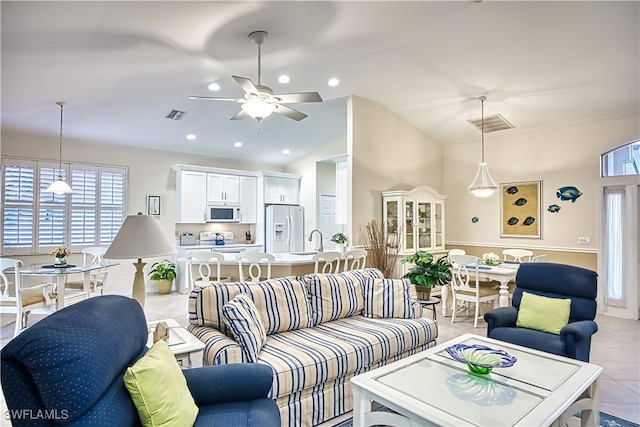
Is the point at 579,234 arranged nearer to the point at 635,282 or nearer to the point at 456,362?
the point at 635,282

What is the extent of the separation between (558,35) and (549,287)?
254 centimetres

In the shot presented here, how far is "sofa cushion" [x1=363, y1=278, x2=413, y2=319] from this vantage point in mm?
→ 3293

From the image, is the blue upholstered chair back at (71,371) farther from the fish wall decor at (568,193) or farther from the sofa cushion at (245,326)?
the fish wall decor at (568,193)

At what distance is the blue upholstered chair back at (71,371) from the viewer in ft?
3.88

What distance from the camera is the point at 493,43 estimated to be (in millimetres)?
3998

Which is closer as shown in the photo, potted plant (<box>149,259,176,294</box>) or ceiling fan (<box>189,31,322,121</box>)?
ceiling fan (<box>189,31,322,121</box>)

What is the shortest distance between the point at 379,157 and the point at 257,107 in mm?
3174

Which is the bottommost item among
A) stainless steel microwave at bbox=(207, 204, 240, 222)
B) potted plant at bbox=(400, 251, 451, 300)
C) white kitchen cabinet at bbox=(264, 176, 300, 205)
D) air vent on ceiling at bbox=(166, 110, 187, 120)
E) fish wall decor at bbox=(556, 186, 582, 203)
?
potted plant at bbox=(400, 251, 451, 300)

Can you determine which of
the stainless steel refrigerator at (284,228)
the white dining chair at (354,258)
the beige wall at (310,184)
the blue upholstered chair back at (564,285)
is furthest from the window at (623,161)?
the stainless steel refrigerator at (284,228)

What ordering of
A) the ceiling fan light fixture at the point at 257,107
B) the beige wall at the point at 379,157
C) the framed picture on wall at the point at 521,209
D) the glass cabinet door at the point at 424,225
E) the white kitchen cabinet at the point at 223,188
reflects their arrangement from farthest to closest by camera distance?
1. the white kitchen cabinet at the point at 223,188
2. the glass cabinet door at the point at 424,225
3. the framed picture on wall at the point at 521,209
4. the beige wall at the point at 379,157
5. the ceiling fan light fixture at the point at 257,107

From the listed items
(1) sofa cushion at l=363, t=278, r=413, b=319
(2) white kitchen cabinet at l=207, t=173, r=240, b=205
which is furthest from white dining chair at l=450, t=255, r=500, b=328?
(2) white kitchen cabinet at l=207, t=173, r=240, b=205

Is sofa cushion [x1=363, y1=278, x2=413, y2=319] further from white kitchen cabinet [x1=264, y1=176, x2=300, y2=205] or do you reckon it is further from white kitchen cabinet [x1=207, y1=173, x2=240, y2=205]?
white kitchen cabinet [x1=264, y1=176, x2=300, y2=205]

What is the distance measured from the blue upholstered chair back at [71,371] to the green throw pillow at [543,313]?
3.04 m

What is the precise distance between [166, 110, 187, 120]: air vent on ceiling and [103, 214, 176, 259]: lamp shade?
3.59 m
